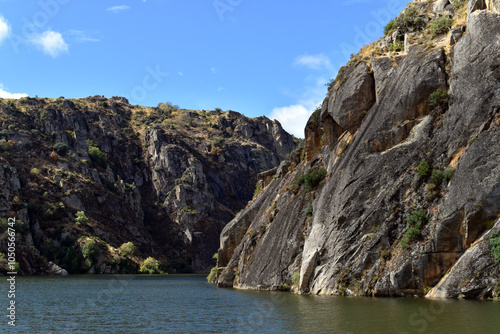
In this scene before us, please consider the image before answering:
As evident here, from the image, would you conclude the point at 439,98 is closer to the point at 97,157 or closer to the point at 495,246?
the point at 495,246

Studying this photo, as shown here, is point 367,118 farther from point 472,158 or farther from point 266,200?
point 266,200

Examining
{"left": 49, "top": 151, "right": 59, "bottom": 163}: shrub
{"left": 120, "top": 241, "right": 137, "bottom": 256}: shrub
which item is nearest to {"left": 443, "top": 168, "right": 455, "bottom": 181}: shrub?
{"left": 120, "top": 241, "right": 137, "bottom": 256}: shrub

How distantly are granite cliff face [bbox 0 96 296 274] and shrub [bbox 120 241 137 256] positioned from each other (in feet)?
0.98

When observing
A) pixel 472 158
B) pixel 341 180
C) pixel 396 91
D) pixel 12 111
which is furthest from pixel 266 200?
pixel 12 111

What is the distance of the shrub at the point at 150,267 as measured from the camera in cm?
13588

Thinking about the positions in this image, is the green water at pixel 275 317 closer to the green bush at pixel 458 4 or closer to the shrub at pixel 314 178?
the shrub at pixel 314 178

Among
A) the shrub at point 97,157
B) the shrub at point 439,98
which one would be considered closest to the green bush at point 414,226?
the shrub at point 439,98

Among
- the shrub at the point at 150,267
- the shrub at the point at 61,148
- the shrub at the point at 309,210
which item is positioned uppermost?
the shrub at the point at 61,148

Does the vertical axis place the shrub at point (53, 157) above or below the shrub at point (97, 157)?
below

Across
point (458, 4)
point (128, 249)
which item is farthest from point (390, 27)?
point (128, 249)

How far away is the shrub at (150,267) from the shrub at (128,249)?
4.81 metres

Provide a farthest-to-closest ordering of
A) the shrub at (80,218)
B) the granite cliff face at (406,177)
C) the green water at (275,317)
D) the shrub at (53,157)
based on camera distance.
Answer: the shrub at (53,157) → the shrub at (80,218) → the granite cliff face at (406,177) → the green water at (275,317)

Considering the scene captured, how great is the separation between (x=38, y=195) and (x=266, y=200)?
9121cm

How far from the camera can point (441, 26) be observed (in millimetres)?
50688
